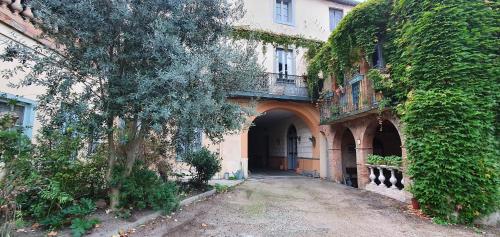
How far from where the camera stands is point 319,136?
13.1 m

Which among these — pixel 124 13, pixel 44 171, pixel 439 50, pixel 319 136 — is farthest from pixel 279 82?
pixel 44 171

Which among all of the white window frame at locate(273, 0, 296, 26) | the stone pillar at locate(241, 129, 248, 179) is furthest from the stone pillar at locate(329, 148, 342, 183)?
the white window frame at locate(273, 0, 296, 26)

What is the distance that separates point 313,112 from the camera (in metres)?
13.1

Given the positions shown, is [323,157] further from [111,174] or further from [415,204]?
[111,174]

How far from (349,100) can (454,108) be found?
Answer: 13.7 ft

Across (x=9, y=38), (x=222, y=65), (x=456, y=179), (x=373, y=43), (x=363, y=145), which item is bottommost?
(x=456, y=179)

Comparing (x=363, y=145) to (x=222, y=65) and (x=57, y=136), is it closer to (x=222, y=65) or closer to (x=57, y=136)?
(x=222, y=65)

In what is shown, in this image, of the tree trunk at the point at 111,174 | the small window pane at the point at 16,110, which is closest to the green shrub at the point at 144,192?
the tree trunk at the point at 111,174

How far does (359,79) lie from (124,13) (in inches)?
306

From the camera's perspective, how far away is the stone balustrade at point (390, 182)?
7.95 m

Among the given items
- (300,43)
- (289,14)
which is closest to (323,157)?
(300,43)

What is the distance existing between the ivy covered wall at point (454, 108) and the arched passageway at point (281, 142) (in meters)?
7.01

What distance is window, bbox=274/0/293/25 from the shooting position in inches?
540

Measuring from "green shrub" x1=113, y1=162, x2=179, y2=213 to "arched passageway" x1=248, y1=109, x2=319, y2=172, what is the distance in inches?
290
